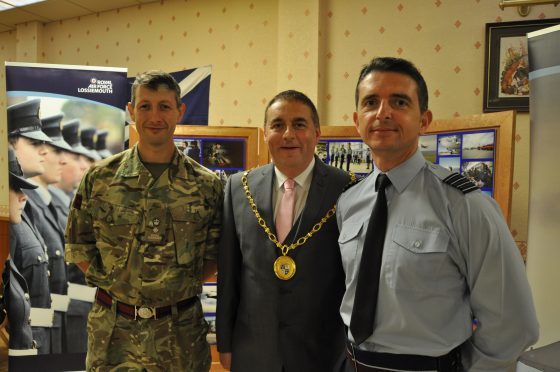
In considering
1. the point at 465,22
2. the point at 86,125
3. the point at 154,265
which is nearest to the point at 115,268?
the point at 154,265

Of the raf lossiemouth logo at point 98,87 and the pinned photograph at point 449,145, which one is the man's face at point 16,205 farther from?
the pinned photograph at point 449,145

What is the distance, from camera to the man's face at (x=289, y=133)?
5.64ft

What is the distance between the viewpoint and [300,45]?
13.6 ft

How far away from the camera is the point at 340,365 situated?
1.63 m

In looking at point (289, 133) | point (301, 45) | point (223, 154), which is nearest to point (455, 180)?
point (289, 133)

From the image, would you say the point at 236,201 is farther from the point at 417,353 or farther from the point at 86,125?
the point at 86,125

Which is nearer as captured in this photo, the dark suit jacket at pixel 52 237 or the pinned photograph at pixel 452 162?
the pinned photograph at pixel 452 162

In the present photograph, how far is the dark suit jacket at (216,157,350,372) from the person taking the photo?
1.63 metres

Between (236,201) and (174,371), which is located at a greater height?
(236,201)

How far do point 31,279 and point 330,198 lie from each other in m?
2.47

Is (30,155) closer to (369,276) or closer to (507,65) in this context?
(369,276)

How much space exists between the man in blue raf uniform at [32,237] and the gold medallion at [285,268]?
2240 millimetres

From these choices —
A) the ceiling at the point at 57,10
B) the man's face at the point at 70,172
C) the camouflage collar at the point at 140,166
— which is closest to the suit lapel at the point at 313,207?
the camouflage collar at the point at 140,166

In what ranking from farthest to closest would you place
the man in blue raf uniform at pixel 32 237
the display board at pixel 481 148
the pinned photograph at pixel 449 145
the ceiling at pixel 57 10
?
the ceiling at pixel 57 10 → the man in blue raf uniform at pixel 32 237 → the pinned photograph at pixel 449 145 → the display board at pixel 481 148
